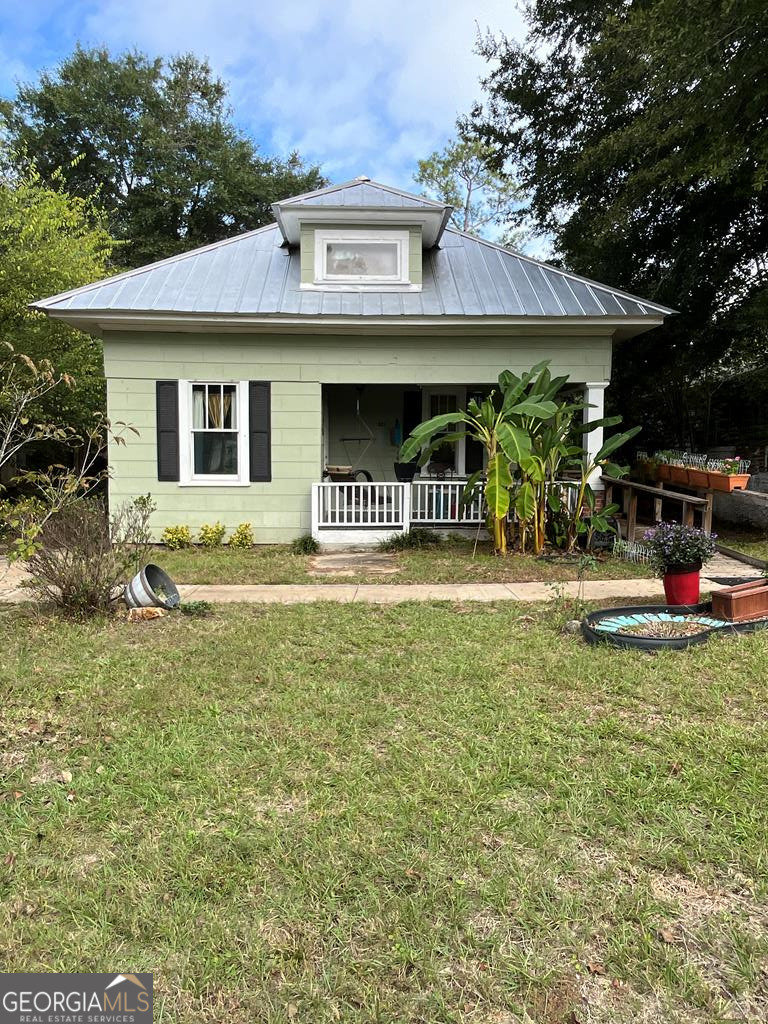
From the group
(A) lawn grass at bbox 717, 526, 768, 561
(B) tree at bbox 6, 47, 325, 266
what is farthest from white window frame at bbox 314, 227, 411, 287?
(B) tree at bbox 6, 47, 325, 266

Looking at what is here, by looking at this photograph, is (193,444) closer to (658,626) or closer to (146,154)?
(658,626)

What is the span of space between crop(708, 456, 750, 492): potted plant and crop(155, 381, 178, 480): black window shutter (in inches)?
308

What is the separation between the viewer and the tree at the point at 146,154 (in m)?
24.3

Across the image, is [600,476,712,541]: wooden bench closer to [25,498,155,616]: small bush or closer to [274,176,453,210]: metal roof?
[274,176,453,210]: metal roof

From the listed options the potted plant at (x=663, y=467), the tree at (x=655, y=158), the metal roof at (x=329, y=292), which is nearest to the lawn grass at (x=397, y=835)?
the potted plant at (x=663, y=467)

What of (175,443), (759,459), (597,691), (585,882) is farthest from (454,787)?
(759,459)

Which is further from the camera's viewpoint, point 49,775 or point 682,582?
point 682,582

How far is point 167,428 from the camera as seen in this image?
9469 millimetres

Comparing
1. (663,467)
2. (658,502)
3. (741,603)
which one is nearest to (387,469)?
(663,467)

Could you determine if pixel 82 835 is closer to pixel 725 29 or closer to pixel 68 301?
pixel 68 301

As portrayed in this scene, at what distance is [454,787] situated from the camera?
282cm

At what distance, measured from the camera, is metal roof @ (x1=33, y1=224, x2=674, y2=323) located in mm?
9148

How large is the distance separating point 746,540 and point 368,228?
7788mm

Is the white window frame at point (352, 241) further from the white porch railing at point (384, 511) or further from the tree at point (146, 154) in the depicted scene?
the tree at point (146, 154)
